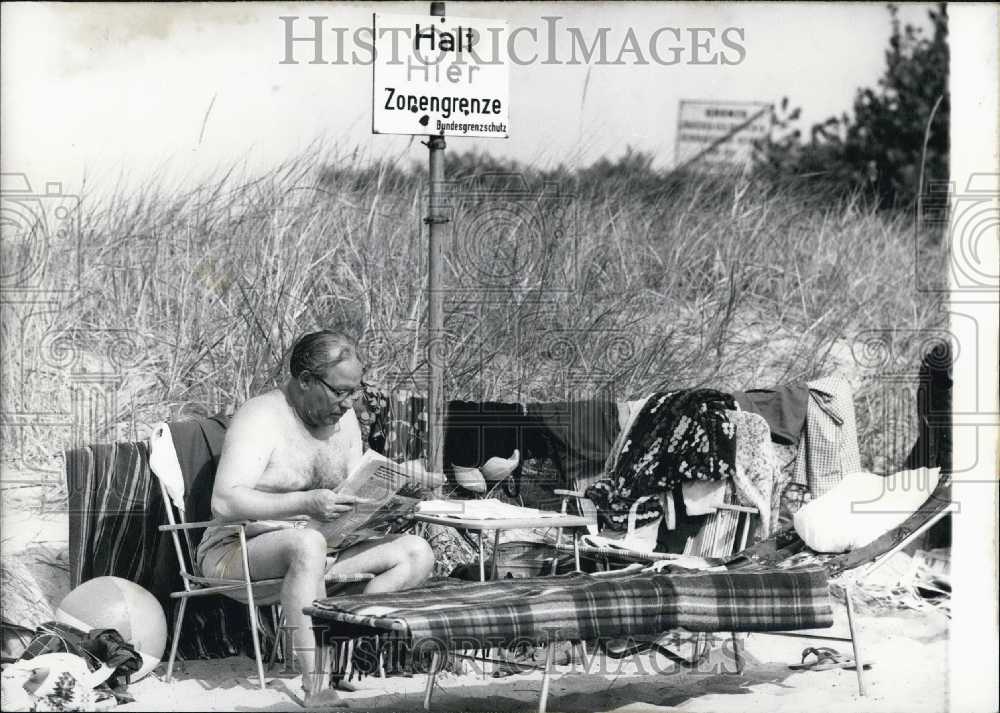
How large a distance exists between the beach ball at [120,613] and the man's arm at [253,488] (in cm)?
55

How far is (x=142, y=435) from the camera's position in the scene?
675 centimetres

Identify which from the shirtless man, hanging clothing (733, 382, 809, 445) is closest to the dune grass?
hanging clothing (733, 382, 809, 445)

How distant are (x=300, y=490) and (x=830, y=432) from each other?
307cm

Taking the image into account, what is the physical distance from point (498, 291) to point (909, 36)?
212 inches

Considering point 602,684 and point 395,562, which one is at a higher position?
point 395,562

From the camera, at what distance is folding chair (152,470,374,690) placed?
Result: 5048mm

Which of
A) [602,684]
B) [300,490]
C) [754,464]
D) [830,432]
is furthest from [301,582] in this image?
[830,432]

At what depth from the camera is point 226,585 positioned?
5199 mm

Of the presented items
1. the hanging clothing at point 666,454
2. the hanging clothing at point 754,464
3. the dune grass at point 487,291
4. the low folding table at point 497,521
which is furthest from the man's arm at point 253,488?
the hanging clothing at point 754,464

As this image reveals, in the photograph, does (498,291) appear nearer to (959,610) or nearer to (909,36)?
(959,610)

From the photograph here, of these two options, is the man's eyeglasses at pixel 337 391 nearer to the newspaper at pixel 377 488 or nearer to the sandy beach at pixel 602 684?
the newspaper at pixel 377 488

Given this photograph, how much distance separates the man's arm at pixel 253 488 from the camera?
498 centimetres

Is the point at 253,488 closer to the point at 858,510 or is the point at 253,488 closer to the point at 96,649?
the point at 96,649

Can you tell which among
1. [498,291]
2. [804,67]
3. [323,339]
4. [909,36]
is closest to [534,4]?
[498,291]
